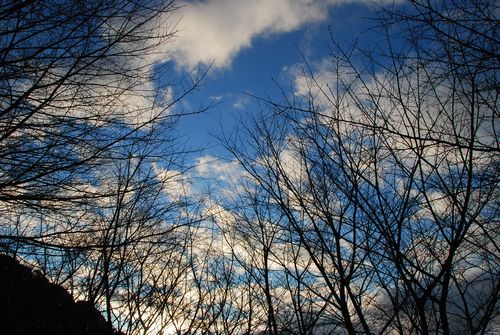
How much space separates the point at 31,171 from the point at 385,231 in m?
2.88

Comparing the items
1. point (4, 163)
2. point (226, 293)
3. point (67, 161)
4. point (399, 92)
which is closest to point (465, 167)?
point (399, 92)

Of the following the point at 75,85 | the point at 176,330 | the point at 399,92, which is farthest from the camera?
the point at 176,330

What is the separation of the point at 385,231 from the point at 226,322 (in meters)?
3.93

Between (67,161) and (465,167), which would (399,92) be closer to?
(465,167)

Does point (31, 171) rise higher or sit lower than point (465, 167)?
lower

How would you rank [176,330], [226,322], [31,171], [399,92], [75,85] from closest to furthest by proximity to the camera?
1. [31,171]
2. [75,85]
3. [399,92]
4. [176,330]
5. [226,322]

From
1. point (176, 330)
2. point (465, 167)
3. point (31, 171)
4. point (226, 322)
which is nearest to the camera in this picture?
point (31, 171)

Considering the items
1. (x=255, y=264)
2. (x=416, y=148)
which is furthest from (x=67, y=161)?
(x=255, y=264)

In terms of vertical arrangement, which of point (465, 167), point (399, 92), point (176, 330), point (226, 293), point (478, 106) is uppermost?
point (399, 92)

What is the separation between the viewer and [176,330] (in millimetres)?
5672

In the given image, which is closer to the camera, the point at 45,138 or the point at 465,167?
the point at 45,138

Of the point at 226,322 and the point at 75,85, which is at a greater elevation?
the point at 75,85

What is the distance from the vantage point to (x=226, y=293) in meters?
6.01

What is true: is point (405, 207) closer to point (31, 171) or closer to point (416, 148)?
point (416, 148)
